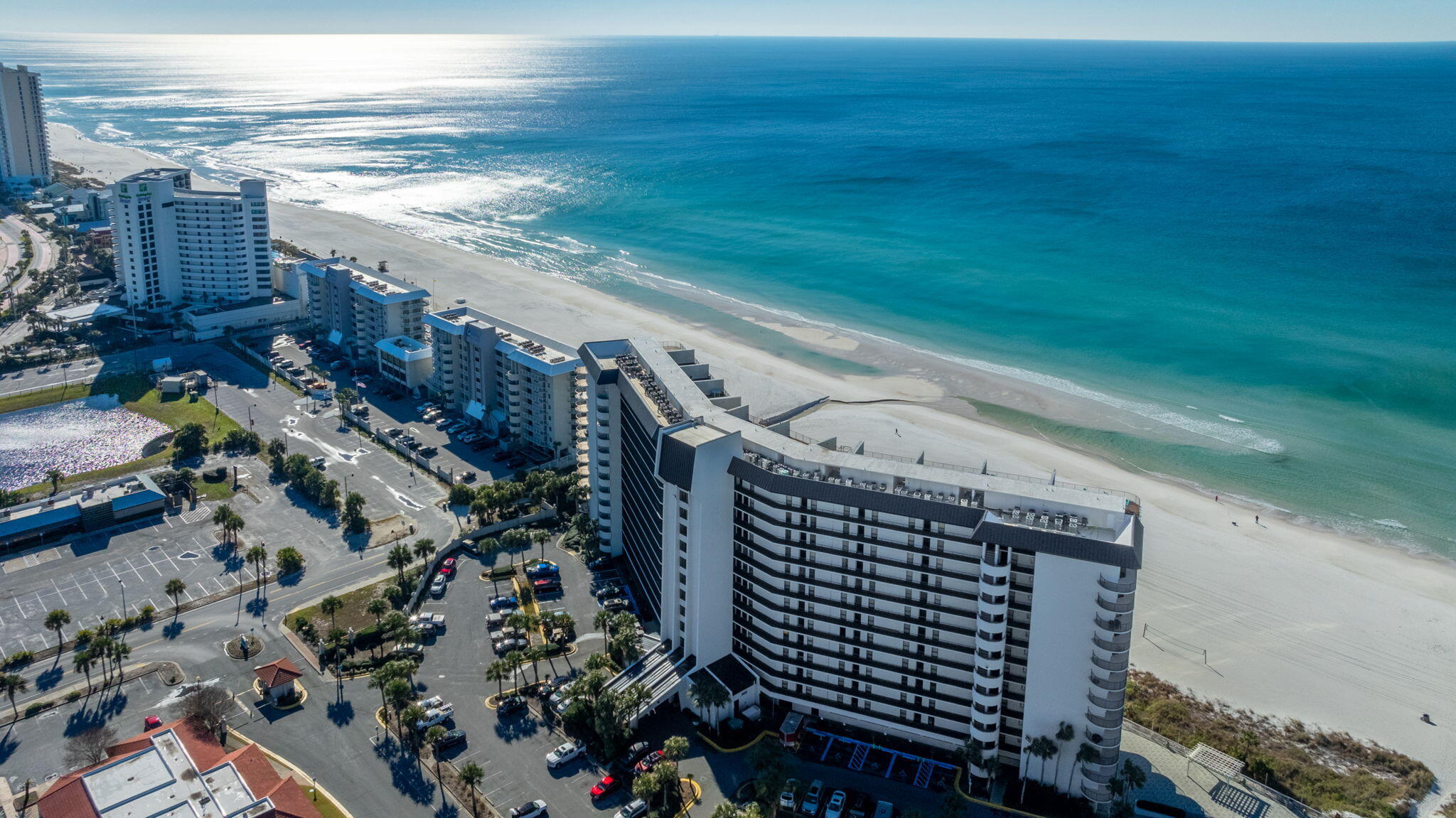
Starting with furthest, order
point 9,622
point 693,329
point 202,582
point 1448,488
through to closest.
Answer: point 693,329 < point 1448,488 < point 202,582 < point 9,622

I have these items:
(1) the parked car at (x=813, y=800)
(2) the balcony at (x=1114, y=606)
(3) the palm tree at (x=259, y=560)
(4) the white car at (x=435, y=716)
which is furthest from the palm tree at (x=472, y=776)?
(2) the balcony at (x=1114, y=606)

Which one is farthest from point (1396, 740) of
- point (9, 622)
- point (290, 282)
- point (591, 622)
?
point (290, 282)

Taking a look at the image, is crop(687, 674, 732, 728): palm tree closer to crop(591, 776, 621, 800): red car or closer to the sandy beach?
crop(591, 776, 621, 800): red car

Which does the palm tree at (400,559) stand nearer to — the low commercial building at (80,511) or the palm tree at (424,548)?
the palm tree at (424,548)

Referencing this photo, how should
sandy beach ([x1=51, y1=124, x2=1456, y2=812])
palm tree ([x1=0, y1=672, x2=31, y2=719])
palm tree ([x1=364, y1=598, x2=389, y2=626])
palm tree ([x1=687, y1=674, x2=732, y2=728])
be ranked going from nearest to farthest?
1. palm tree ([x1=687, y1=674, x2=732, y2=728])
2. palm tree ([x1=0, y1=672, x2=31, y2=719])
3. sandy beach ([x1=51, y1=124, x2=1456, y2=812])
4. palm tree ([x1=364, y1=598, x2=389, y2=626])

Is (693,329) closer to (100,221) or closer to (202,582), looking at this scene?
(202,582)

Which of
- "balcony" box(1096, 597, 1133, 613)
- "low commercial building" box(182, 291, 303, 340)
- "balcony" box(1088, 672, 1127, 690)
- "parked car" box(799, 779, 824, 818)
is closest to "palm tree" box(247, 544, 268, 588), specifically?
"parked car" box(799, 779, 824, 818)
